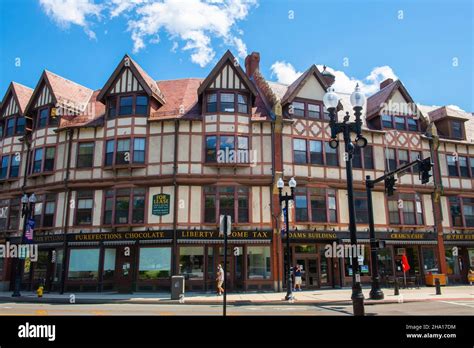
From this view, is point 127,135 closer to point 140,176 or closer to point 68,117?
Answer: point 140,176

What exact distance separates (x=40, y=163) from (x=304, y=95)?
764 inches

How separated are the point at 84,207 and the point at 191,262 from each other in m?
8.12

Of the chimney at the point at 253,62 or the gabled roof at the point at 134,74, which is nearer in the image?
the gabled roof at the point at 134,74

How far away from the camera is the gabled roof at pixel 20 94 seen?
29.8 metres

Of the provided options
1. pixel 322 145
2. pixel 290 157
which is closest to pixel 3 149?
pixel 290 157

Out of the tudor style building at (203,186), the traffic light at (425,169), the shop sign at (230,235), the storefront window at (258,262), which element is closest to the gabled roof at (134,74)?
the tudor style building at (203,186)

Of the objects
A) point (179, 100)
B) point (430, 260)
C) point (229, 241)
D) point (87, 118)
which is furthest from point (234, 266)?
point (87, 118)

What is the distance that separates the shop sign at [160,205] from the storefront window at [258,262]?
5.80 meters

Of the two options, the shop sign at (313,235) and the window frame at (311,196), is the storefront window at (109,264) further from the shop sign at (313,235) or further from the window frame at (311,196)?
the window frame at (311,196)

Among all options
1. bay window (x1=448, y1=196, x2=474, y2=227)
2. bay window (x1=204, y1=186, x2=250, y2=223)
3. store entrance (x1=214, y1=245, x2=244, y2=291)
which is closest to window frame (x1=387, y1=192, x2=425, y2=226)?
bay window (x1=448, y1=196, x2=474, y2=227)

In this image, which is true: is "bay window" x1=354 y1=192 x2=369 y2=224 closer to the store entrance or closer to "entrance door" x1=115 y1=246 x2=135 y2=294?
the store entrance

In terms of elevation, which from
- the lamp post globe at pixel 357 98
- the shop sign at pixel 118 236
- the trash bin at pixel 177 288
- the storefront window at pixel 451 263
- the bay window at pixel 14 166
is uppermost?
the bay window at pixel 14 166

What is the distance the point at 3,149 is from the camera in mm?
29688

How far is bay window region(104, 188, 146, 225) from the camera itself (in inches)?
982
